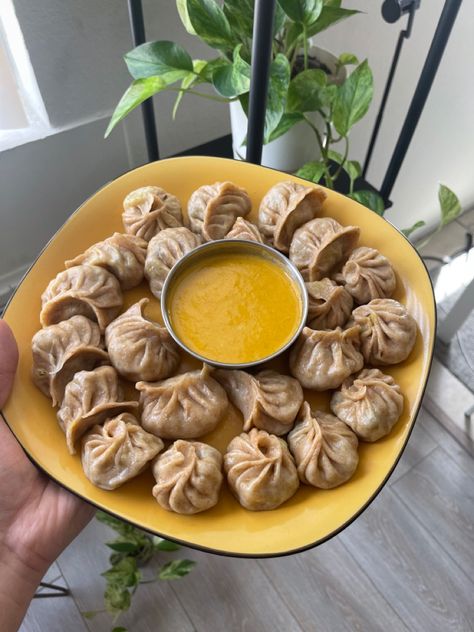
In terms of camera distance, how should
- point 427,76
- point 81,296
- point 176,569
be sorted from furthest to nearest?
point 176,569 → point 427,76 → point 81,296

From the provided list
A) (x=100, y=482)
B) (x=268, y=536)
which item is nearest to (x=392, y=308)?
(x=268, y=536)

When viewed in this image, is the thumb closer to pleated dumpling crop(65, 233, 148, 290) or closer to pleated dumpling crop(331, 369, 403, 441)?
pleated dumpling crop(65, 233, 148, 290)

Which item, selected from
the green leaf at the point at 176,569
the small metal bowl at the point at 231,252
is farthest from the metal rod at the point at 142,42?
the green leaf at the point at 176,569

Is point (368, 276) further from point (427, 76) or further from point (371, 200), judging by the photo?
point (427, 76)

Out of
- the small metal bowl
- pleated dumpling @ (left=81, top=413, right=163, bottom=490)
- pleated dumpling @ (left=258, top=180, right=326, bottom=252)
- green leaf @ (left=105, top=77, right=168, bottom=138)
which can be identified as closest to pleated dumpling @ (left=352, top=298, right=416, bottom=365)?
the small metal bowl

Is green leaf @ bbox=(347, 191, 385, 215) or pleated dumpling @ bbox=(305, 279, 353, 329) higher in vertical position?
pleated dumpling @ bbox=(305, 279, 353, 329)

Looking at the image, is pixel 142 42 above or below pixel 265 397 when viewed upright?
above

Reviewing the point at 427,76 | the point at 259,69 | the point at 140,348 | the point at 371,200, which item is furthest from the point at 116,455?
the point at 427,76
